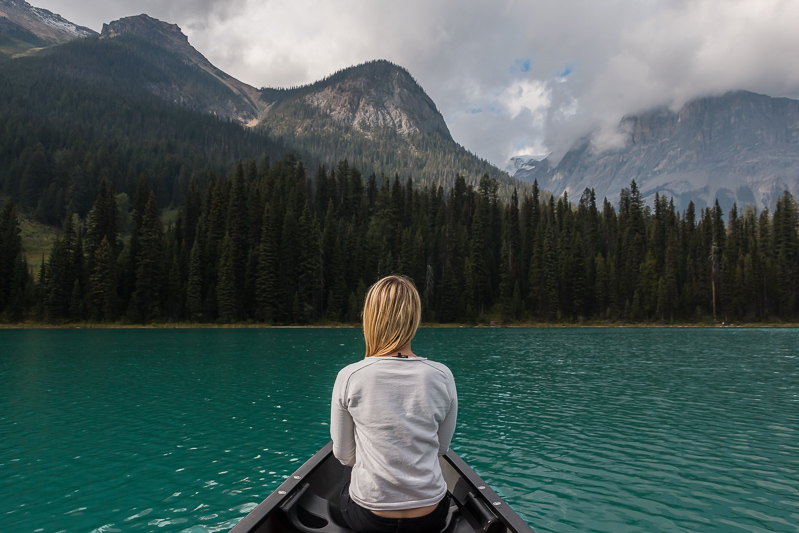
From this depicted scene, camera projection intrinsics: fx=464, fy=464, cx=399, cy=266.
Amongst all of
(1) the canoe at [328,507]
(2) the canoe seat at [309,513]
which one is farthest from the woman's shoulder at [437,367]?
(2) the canoe seat at [309,513]

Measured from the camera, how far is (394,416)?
3.50m

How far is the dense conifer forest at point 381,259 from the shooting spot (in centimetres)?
7869

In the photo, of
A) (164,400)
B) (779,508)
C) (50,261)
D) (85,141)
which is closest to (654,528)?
(779,508)

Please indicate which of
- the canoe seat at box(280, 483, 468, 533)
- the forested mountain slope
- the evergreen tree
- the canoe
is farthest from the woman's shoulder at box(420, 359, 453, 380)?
the forested mountain slope

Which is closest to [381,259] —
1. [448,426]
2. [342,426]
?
[448,426]

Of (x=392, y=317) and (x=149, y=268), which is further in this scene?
(x=149, y=268)

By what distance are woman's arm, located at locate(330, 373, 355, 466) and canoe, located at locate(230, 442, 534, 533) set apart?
87 centimetres

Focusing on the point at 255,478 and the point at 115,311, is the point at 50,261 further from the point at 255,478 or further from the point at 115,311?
the point at 255,478

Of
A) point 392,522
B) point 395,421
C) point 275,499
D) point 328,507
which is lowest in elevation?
point 328,507

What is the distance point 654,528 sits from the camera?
844 cm

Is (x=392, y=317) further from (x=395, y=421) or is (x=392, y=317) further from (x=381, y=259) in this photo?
(x=381, y=259)

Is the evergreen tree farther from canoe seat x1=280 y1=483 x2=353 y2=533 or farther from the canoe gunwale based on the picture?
canoe seat x1=280 y1=483 x2=353 y2=533

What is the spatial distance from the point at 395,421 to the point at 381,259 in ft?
293

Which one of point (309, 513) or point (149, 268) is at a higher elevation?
point (149, 268)
